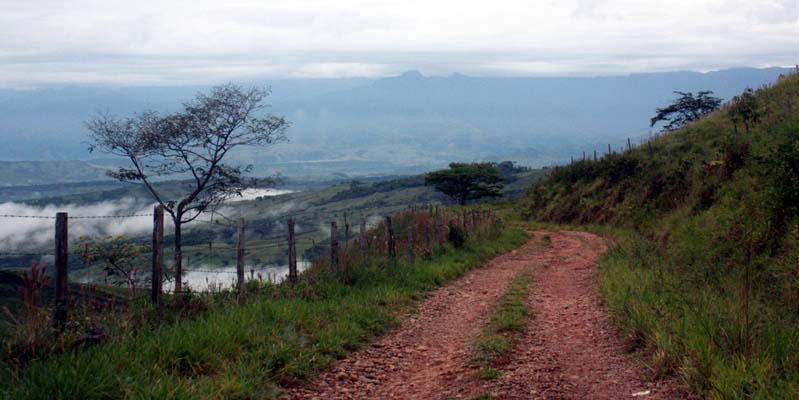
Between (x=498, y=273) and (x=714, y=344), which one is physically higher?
(x=714, y=344)

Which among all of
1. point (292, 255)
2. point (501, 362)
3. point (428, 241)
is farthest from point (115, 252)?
point (501, 362)

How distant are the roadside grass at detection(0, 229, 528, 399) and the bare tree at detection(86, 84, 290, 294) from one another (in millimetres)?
10765

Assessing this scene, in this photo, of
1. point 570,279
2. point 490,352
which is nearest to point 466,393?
point 490,352

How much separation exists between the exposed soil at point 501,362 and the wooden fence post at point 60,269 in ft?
8.65

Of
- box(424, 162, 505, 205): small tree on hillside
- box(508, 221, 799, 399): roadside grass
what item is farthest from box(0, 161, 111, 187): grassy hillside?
box(508, 221, 799, 399): roadside grass

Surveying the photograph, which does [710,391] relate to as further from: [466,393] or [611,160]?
[611,160]

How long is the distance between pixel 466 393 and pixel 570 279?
364 inches

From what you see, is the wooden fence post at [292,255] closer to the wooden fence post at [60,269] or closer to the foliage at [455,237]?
the wooden fence post at [60,269]

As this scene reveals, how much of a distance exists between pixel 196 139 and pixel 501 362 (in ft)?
52.7

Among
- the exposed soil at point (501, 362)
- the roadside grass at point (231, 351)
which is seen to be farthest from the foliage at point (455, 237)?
the roadside grass at point (231, 351)

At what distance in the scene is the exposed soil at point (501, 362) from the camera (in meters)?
6.02

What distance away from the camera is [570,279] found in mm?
14578

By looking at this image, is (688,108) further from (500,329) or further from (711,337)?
(711,337)

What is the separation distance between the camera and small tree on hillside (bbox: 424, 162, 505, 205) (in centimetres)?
6012
